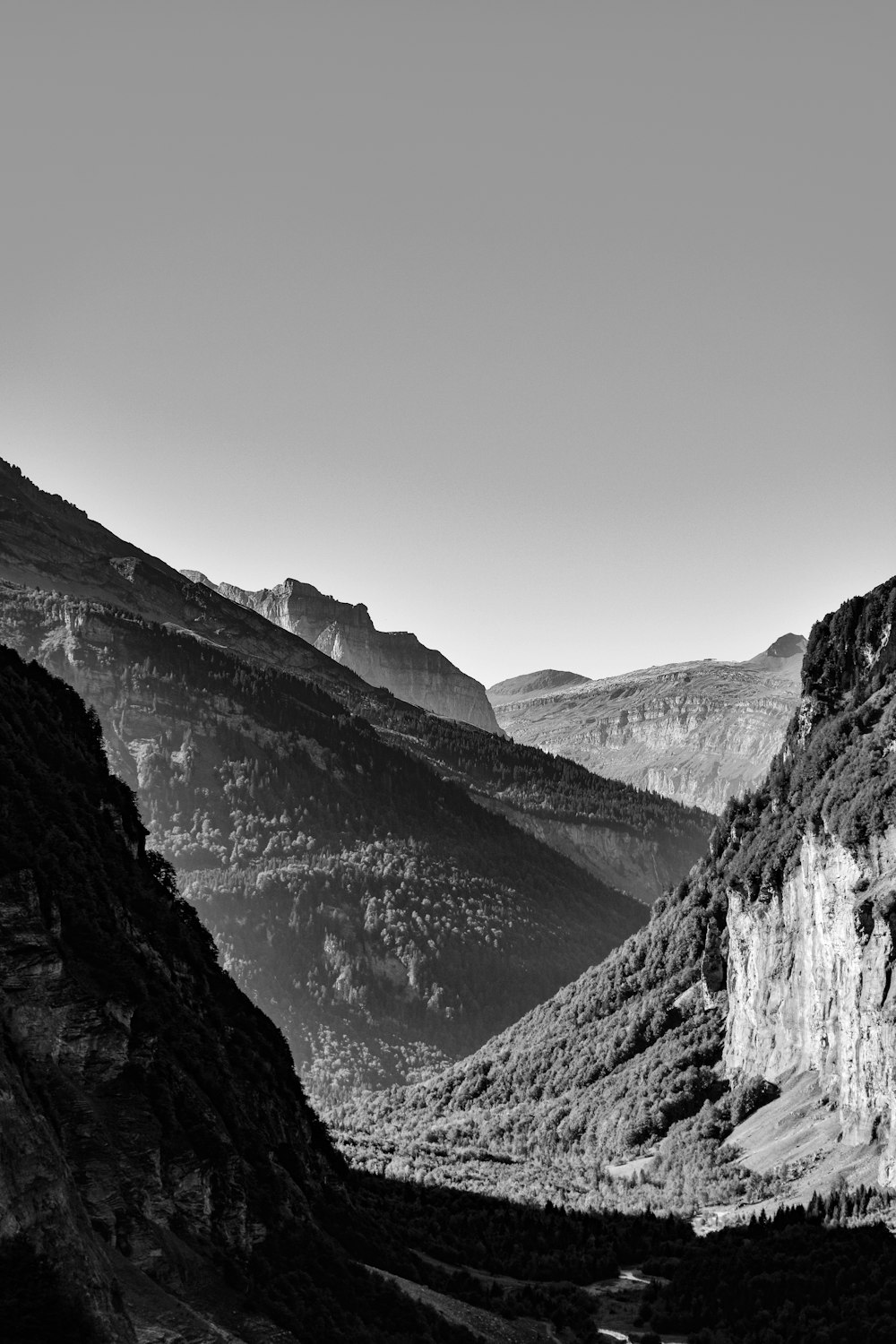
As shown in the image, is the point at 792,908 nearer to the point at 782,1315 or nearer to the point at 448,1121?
the point at 782,1315

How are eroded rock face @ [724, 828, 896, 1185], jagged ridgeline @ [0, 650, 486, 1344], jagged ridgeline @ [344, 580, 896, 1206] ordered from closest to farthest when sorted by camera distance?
jagged ridgeline @ [0, 650, 486, 1344] < eroded rock face @ [724, 828, 896, 1185] < jagged ridgeline @ [344, 580, 896, 1206]

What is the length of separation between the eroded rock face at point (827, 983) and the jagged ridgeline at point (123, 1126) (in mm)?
35649

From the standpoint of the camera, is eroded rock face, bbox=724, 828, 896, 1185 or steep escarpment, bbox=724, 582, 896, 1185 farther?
steep escarpment, bbox=724, 582, 896, 1185

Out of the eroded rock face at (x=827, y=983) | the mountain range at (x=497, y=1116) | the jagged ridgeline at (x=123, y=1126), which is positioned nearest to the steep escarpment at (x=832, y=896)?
the eroded rock face at (x=827, y=983)

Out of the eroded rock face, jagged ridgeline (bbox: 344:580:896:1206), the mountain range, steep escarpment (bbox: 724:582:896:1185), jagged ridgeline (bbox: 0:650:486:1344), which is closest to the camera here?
jagged ridgeline (bbox: 0:650:486:1344)

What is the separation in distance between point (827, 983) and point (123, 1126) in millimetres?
65310

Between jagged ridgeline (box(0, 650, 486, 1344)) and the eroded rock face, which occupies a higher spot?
the eroded rock face

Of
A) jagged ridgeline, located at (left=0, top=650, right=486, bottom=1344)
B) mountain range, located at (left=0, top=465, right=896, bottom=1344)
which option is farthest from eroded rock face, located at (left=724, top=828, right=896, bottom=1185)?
jagged ridgeline, located at (left=0, top=650, right=486, bottom=1344)

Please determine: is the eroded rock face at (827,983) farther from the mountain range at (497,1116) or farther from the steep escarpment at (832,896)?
the mountain range at (497,1116)

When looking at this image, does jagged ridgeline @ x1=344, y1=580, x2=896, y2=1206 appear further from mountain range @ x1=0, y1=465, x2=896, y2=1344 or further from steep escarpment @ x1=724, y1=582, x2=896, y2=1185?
mountain range @ x1=0, y1=465, x2=896, y2=1344

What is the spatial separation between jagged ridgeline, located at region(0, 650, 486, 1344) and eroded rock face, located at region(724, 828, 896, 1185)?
3565 cm

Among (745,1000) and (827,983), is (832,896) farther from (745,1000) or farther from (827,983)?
(745,1000)

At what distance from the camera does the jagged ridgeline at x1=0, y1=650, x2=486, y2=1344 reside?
130ft

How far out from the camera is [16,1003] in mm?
48062
